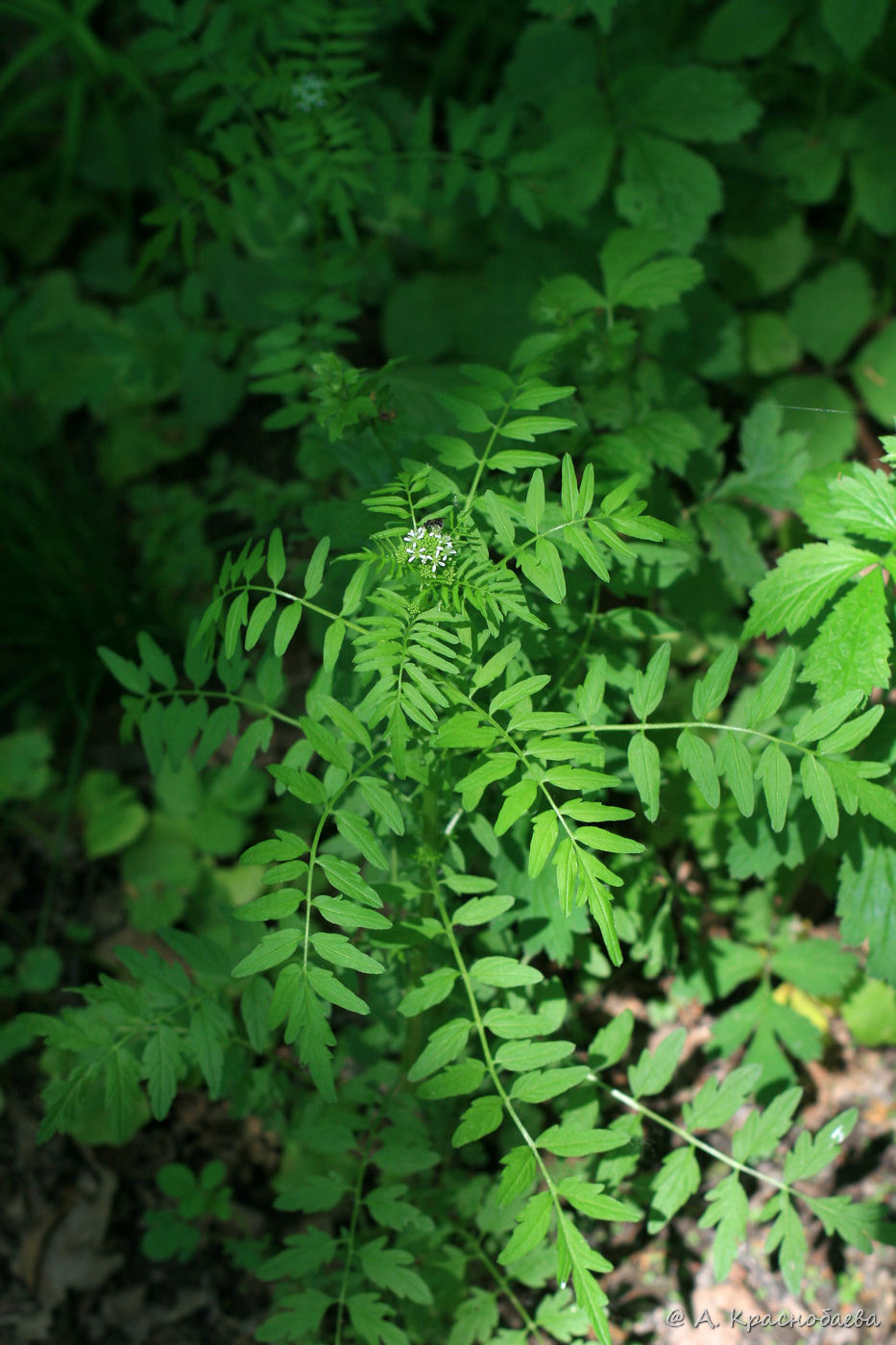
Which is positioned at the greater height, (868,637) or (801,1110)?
(868,637)

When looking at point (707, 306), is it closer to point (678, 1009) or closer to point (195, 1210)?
point (678, 1009)

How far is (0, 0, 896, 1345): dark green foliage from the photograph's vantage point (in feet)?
4.52

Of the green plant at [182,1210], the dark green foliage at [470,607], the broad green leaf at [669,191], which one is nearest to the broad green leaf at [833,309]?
the dark green foliage at [470,607]

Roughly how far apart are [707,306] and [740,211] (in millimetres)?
429

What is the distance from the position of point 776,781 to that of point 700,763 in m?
0.11

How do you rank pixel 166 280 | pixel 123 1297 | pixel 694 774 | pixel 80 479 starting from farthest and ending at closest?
pixel 166 280 → pixel 80 479 → pixel 123 1297 → pixel 694 774

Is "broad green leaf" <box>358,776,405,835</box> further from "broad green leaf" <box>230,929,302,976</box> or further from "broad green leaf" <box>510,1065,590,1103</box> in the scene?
"broad green leaf" <box>510,1065,590,1103</box>

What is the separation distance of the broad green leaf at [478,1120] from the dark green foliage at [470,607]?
44 mm

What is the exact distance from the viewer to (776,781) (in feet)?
4.49

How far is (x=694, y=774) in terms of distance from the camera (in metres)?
1.36

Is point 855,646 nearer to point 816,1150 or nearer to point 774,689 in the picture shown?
point 774,689

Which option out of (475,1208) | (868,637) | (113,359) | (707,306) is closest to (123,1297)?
(475,1208)

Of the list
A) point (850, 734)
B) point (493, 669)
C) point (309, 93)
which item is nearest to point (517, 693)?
point (493, 669)

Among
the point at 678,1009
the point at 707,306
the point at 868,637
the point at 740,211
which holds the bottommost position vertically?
the point at 678,1009
